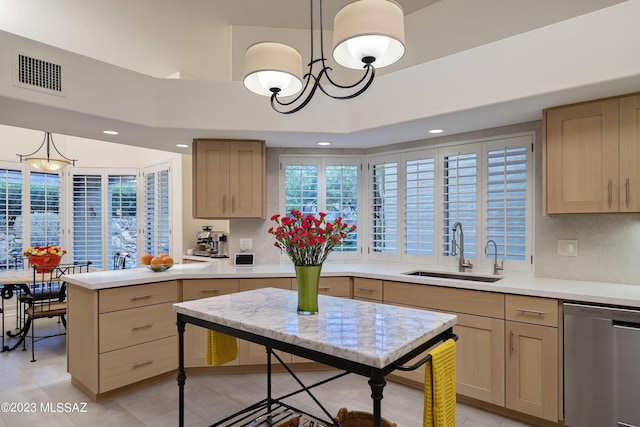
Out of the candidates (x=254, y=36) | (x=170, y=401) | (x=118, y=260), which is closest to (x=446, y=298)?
(x=170, y=401)

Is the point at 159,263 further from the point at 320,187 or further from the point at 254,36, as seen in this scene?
the point at 254,36

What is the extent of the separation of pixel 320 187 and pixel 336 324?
248 centimetres

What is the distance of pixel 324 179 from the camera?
13.3ft

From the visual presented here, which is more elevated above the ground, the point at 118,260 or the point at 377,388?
the point at 377,388

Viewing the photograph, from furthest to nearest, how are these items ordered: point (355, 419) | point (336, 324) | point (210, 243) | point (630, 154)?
point (210, 243) → point (630, 154) → point (355, 419) → point (336, 324)

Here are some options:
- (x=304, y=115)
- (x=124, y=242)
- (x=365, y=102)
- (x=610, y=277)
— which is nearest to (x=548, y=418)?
(x=610, y=277)

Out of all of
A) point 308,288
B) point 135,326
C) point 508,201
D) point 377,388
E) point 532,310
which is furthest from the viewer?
point 508,201

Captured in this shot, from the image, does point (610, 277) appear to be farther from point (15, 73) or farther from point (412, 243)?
point (15, 73)

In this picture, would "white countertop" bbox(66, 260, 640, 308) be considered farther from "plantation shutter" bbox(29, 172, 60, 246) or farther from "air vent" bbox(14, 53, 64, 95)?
"plantation shutter" bbox(29, 172, 60, 246)

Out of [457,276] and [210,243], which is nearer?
[457,276]

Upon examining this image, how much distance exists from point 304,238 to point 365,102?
187 cm

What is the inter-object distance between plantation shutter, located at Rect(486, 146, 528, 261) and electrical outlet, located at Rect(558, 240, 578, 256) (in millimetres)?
247

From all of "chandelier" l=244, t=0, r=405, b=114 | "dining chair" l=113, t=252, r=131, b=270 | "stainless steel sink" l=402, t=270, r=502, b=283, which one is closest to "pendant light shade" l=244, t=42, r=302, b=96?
"chandelier" l=244, t=0, r=405, b=114

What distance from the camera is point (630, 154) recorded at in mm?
2330
